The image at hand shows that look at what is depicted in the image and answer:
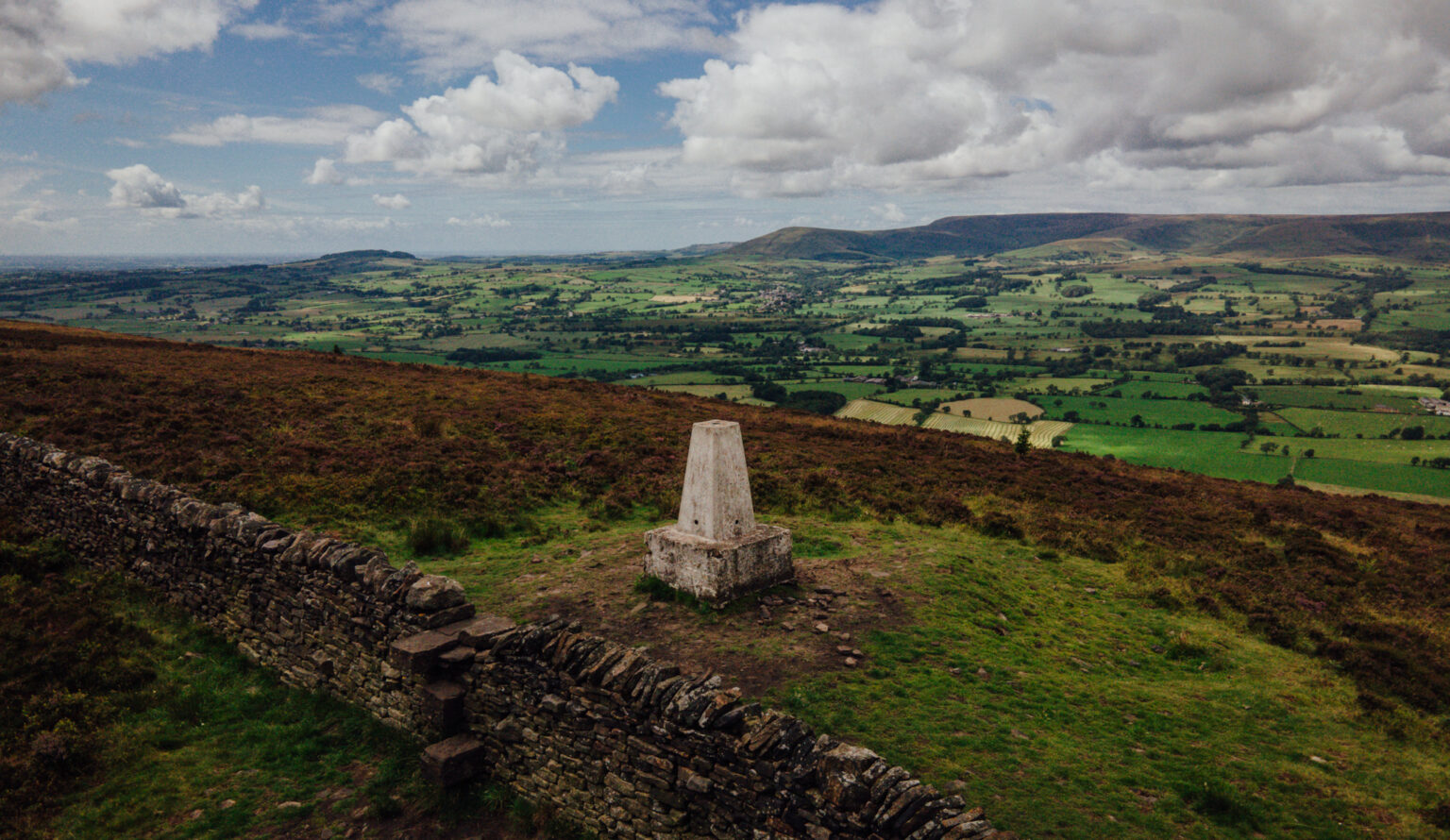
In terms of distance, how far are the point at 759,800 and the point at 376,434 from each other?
1927cm

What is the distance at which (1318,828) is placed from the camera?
8125 millimetres

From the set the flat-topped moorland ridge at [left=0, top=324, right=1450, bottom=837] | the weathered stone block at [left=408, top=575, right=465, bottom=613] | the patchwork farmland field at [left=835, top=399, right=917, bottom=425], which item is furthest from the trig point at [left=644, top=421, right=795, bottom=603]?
the patchwork farmland field at [left=835, top=399, right=917, bottom=425]

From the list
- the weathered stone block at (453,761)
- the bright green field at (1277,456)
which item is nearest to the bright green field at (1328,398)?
the bright green field at (1277,456)

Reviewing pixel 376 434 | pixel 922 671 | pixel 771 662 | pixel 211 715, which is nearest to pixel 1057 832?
pixel 922 671

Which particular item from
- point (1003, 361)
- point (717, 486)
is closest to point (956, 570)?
point (717, 486)

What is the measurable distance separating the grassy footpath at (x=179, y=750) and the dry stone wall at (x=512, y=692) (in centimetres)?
39

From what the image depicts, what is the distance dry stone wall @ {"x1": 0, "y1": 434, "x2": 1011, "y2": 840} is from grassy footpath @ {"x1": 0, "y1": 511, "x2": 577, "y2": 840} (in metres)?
0.39

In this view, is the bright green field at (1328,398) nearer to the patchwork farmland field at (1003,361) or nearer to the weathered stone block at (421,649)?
the patchwork farmland field at (1003,361)

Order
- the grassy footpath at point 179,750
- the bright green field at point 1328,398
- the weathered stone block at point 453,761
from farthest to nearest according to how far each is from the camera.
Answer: the bright green field at point 1328,398 → the weathered stone block at point 453,761 → the grassy footpath at point 179,750

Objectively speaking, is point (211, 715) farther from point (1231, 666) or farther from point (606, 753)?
point (1231, 666)

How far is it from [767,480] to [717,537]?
839 cm

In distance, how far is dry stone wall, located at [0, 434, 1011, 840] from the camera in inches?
247

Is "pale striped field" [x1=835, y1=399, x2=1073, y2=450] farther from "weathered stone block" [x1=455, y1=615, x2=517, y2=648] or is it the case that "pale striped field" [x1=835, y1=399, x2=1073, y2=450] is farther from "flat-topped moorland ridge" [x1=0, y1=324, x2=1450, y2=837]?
A: "weathered stone block" [x1=455, y1=615, x2=517, y2=648]

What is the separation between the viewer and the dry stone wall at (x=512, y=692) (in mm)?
6281
